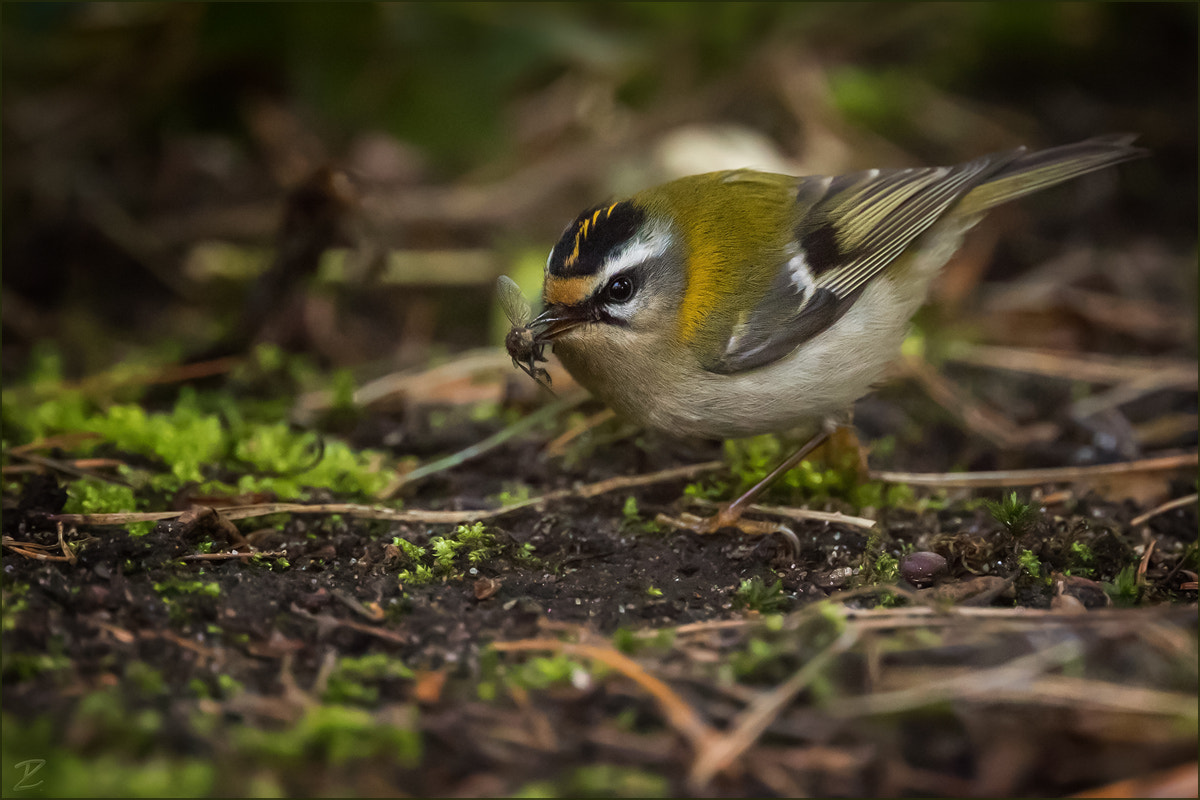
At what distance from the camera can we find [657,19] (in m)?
5.46

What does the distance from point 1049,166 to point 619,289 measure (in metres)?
1.72

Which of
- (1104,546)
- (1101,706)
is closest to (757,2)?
(1104,546)

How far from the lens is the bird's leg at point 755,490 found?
2898 mm

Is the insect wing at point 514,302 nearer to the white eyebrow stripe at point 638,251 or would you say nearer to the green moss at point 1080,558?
the white eyebrow stripe at point 638,251

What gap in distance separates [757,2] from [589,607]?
435cm

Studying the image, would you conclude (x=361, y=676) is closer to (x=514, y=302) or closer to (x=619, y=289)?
(x=514, y=302)

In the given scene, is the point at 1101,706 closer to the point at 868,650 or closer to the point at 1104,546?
the point at 868,650

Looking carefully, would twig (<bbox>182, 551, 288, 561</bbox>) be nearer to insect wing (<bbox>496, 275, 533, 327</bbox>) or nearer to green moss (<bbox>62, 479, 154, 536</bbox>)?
green moss (<bbox>62, 479, 154, 536</bbox>)

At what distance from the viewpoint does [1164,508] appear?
2943mm

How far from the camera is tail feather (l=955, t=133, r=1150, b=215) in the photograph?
11.1 feet

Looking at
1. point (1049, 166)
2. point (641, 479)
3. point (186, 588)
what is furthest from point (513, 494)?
point (1049, 166)

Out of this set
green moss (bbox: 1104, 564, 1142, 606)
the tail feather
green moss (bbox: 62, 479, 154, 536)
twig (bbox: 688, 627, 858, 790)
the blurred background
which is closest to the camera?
twig (bbox: 688, 627, 858, 790)

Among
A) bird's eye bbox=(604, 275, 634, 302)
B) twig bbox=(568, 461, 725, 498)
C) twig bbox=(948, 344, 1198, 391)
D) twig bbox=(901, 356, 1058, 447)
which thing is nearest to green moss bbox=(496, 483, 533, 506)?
twig bbox=(568, 461, 725, 498)

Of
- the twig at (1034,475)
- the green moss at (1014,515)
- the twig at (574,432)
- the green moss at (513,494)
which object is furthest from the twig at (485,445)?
the green moss at (1014,515)
